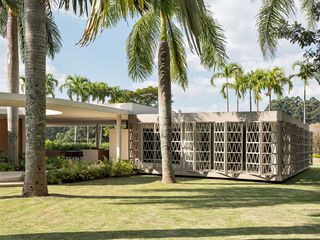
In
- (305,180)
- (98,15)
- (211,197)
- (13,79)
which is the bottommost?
(305,180)

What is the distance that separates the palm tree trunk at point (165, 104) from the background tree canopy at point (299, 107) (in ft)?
213

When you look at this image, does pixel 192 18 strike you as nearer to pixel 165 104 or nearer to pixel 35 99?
pixel 35 99

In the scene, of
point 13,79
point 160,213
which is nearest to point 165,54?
point 13,79

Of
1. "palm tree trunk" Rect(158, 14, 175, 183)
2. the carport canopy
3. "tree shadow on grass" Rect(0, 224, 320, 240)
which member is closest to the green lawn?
"tree shadow on grass" Rect(0, 224, 320, 240)

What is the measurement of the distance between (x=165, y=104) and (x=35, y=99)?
5.49 m

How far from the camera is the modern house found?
52.5 feet

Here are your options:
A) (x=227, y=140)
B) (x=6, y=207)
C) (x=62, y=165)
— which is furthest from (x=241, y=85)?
(x=6, y=207)

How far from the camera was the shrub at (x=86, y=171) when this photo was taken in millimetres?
14476

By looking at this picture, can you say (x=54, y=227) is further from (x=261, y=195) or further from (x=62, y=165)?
(x=62, y=165)

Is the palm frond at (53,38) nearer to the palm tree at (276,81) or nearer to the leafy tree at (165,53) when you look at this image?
the leafy tree at (165,53)

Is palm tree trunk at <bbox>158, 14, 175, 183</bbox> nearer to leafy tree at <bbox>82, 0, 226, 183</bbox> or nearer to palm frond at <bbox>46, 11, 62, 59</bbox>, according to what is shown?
leafy tree at <bbox>82, 0, 226, 183</bbox>

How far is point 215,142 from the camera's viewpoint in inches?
687

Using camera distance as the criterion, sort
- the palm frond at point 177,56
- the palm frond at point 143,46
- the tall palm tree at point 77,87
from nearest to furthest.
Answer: the palm frond at point 177,56
the palm frond at point 143,46
the tall palm tree at point 77,87

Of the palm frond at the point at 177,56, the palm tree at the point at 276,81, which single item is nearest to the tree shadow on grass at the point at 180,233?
the palm frond at the point at 177,56
